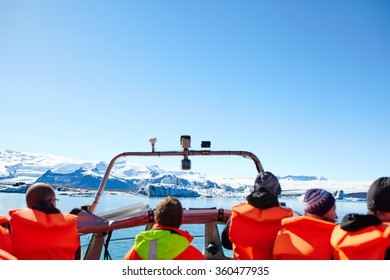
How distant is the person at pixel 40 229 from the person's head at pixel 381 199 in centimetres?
234

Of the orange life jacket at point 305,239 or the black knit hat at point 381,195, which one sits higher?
the black knit hat at point 381,195

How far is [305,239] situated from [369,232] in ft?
1.52

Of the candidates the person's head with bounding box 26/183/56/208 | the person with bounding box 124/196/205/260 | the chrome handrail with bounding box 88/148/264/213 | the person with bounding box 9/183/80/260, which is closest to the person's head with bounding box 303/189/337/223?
the person with bounding box 124/196/205/260

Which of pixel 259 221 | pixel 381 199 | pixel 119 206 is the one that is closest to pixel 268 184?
pixel 259 221

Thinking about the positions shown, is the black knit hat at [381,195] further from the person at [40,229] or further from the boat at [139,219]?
the boat at [139,219]

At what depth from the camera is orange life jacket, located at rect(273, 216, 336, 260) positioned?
2422 mm

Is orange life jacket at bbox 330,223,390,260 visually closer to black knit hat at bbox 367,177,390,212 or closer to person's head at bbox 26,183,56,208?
black knit hat at bbox 367,177,390,212

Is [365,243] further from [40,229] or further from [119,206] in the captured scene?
[119,206]

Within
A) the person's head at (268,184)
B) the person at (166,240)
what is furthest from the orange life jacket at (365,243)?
the person at (166,240)

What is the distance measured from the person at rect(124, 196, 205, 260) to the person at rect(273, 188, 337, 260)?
2.15ft

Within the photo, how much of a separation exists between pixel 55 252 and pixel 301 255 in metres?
1.95

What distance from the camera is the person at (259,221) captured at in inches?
116

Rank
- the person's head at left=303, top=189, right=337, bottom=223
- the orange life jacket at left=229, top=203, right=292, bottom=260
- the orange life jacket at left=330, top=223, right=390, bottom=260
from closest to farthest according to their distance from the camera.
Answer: the orange life jacket at left=330, top=223, right=390, bottom=260
the person's head at left=303, top=189, right=337, bottom=223
the orange life jacket at left=229, top=203, right=292, bottom=260
